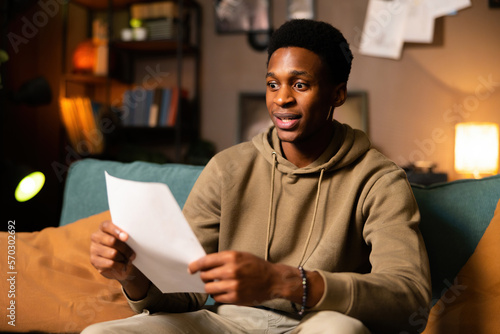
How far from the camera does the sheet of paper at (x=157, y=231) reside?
763mm

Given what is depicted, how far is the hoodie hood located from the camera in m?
1.10

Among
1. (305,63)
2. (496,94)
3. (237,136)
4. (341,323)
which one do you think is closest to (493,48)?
(496,94)

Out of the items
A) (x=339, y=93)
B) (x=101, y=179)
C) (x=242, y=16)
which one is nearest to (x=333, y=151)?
(x=339, y=93)

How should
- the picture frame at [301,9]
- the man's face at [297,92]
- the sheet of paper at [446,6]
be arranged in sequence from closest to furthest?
the man's face at [297,92]
the sheet of paper at [446,6]
the picture frame at [301,9]

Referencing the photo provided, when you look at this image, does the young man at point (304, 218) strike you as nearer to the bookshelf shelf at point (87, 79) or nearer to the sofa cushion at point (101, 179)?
the sofa cushion at point (101, 179)

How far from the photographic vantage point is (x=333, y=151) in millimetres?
1147

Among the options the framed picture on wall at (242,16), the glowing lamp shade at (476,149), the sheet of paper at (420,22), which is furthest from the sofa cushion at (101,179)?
the sheet of paper at (420,22)

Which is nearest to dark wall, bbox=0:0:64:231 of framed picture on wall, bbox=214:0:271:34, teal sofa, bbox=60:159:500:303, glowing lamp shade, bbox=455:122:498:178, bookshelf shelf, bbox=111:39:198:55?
bookshelf shelf, bbox=111:39:198:55

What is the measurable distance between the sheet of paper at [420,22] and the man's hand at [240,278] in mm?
2752

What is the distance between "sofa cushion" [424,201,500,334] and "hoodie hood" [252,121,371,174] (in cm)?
38

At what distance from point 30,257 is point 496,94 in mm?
2919

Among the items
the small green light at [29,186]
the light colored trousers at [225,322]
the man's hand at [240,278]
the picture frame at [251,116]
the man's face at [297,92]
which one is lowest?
the light colored trousers at [225,322]

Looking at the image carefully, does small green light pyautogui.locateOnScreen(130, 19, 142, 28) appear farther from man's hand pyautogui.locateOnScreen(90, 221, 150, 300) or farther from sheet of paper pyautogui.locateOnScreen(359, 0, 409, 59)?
man's hand pyautogui.locateOnScreen(90, 221, 150, 300)

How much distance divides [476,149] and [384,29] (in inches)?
40.4
